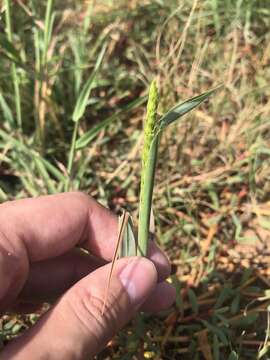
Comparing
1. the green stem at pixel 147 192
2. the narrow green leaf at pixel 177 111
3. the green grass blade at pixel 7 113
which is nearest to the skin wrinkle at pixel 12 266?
the green stem at pixel 147 192

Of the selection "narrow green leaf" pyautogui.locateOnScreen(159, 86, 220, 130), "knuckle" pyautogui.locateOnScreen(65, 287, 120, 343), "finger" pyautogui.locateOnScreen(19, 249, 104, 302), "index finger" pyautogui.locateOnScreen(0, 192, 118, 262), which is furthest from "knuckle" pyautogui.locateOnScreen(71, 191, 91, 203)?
"narrow green leaf" pyautogui.locateOnScreen(159, 86, 220, 130)

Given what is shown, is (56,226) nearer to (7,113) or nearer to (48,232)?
(48,232)

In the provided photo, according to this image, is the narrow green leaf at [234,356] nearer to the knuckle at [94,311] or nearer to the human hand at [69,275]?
the human hand at [69,275]

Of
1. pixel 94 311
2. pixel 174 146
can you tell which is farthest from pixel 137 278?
pixel 174 146

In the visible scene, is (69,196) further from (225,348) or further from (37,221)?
(225,348)

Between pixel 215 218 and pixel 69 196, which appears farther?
pixel 215 218

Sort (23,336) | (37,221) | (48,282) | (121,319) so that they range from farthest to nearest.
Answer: (48,282), (37,221), (121,319), (23,336)

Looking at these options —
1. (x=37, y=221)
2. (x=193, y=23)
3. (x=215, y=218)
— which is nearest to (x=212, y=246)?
(x=215, y=218)
